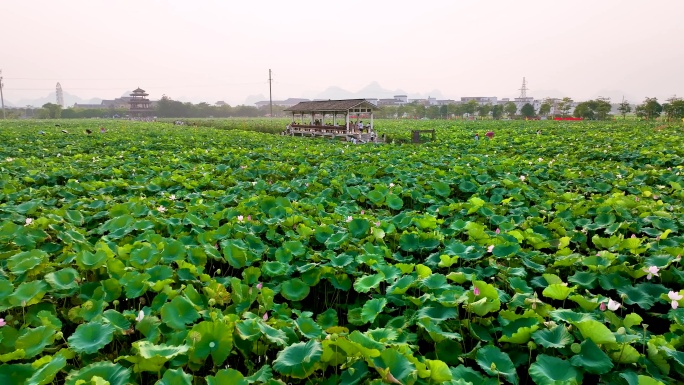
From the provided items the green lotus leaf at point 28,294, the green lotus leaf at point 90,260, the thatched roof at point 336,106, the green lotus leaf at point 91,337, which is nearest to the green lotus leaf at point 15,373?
the green lotus leaf at point 91,337

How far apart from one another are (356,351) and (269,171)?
592cm

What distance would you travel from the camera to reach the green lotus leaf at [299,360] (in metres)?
1.49

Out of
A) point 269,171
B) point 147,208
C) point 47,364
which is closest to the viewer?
point 47,364

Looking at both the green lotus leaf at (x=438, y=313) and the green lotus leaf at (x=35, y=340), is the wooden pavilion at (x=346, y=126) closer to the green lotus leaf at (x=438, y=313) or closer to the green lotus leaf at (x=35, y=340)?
the green lotus leaf at (x=438, y=313)

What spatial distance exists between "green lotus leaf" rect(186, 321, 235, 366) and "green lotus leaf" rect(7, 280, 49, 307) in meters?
1.00

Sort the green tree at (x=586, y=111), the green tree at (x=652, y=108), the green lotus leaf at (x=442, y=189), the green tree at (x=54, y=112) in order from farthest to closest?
1. the green tree at (x=54, y=112)
2. the green tree at (x=586, y=111)
3. the green tree at (x=652, y=108)
4. the green lotus leaf at (x=442, y=189)

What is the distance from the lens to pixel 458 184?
18.5 feet

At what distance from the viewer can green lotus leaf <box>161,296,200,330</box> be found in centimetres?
182

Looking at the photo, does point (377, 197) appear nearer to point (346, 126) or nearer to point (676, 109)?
point (346, 126)

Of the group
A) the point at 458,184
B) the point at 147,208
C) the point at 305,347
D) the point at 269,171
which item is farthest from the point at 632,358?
the point at 269,171

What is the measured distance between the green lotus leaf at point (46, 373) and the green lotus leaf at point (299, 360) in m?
0.76

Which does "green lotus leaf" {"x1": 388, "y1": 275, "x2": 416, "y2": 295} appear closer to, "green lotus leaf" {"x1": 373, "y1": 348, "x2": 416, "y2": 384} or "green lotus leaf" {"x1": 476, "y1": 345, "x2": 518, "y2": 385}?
"green lotus leaf" {"x1": 476, "y1": 345, "x2": 518, "y2": 385}

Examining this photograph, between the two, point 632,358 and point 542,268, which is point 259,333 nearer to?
point 632,358

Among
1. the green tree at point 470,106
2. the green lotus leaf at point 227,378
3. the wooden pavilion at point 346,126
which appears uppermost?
the green tree at point 470,106
